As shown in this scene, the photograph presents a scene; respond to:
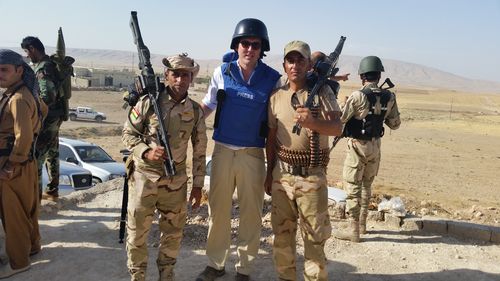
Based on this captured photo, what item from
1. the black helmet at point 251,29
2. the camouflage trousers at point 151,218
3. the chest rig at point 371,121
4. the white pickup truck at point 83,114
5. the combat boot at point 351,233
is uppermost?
the black helmet at point 251,29

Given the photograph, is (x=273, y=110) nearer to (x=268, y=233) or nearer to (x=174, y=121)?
(x=174, y=121)

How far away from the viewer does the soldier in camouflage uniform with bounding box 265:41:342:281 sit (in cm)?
349

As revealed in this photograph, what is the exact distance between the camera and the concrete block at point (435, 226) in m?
5.84

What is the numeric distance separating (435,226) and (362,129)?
1802 mm

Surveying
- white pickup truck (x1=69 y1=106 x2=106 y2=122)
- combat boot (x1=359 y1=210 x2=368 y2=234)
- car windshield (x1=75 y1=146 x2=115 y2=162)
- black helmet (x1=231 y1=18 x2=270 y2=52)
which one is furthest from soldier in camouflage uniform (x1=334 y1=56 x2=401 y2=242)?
white pickup truck (x1=69 y1=106 x2=106 y2=122)

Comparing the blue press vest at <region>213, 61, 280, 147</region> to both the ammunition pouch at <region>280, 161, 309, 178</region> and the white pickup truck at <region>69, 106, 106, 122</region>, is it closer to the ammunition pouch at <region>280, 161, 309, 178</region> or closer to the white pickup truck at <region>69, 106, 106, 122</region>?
the ammunition pouch at <region>280, 161, 309, 178</region>

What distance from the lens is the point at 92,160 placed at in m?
10.6

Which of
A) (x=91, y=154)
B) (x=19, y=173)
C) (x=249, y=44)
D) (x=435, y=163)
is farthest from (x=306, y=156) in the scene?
(x=435, y=163)

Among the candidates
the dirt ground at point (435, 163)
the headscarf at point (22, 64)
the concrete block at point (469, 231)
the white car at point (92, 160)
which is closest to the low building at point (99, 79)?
the dirt ground at point (435, 163)

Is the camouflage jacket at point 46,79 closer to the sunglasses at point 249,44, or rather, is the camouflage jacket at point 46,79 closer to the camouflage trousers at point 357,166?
the sunglasses at point 249,44

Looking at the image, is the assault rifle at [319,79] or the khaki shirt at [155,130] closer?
the assault rifle at [319,79]

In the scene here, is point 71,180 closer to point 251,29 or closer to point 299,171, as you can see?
point 251,29

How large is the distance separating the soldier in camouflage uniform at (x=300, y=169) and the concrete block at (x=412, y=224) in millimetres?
2815

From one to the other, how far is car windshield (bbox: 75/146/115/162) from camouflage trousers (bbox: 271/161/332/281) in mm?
7954
